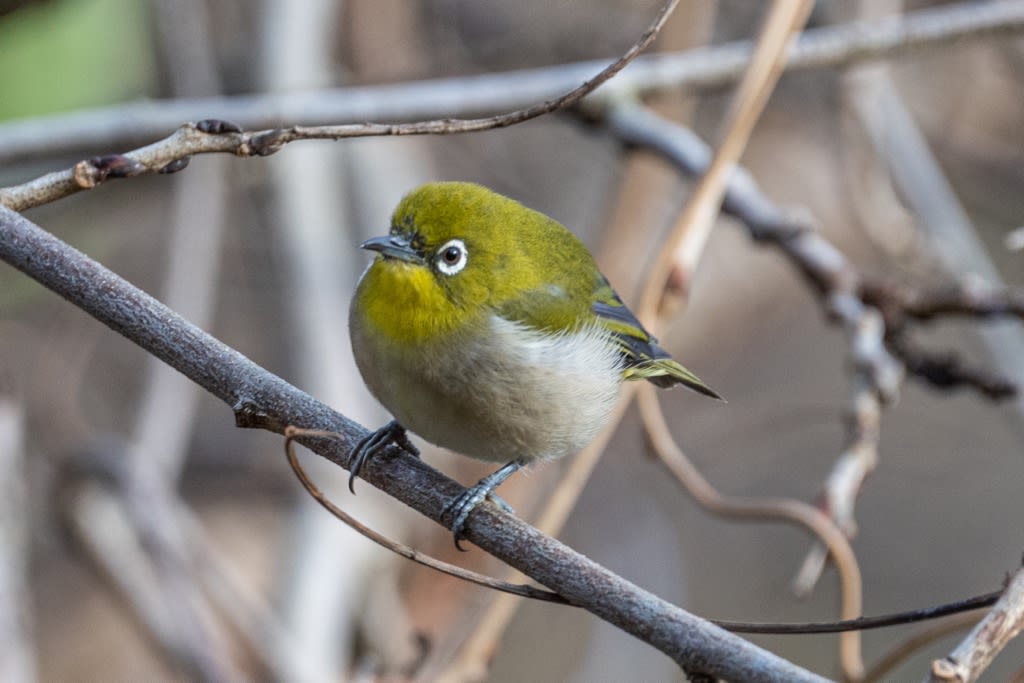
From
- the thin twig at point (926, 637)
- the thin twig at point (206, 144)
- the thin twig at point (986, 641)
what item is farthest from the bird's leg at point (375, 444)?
the thin twig at point (926, 637)

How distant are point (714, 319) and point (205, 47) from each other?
2.78 metres

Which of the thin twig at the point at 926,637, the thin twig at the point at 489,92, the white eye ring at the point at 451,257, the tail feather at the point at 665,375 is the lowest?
the thin twig at the point at 926,637

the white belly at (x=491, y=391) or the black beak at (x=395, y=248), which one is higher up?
the black beak at (x=395, y=248)

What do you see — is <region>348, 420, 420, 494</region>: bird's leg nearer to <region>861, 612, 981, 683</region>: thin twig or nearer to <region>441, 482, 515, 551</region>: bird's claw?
<region>441, 482, 515, 551</region>: bird's claw

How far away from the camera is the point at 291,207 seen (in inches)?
183

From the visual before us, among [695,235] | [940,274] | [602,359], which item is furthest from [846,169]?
[602,359]

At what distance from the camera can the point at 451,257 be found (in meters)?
2.46

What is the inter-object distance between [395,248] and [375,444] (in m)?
0.66

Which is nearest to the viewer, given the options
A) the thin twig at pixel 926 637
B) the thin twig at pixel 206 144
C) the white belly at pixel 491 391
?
the thin twig at pixel 206 144

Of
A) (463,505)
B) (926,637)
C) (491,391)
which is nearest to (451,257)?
(491,391)

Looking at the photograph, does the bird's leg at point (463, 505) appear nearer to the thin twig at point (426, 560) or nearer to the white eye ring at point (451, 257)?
the thin twig at point (426, 560)

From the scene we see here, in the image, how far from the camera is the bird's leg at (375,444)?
1.74 metres

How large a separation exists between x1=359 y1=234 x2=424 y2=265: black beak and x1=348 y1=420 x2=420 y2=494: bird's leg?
1.21ft

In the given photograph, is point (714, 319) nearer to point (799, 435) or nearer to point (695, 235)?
point (799, 435)
